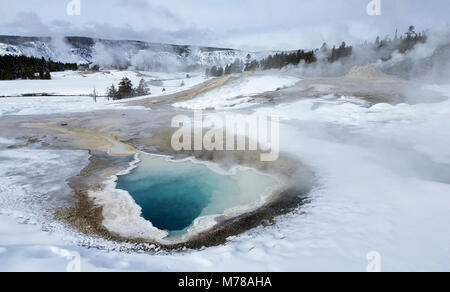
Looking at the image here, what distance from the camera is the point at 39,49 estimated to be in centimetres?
16850

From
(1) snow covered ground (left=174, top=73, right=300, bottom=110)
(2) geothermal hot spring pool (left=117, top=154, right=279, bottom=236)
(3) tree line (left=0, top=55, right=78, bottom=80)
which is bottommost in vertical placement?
(2) geothermal hot spring pool (left=117, top=154, right=279, bottom=236)

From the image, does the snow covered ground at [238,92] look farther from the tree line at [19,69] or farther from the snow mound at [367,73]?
the tree line at [19,69]

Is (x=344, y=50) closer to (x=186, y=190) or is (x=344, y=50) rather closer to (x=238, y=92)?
(x=238, y=92)

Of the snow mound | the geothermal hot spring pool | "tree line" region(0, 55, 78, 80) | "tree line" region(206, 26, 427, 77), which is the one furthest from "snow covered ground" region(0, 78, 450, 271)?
"tree line" region(0, 55, 78, 80)

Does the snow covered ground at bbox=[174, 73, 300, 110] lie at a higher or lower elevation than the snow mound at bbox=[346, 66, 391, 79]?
lower

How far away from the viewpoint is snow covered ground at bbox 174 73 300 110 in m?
23.2

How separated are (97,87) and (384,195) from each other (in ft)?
193

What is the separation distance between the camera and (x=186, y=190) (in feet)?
25.3

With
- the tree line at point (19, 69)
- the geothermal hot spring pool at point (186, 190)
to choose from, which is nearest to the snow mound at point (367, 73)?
the geothermal hot spring pool at point (186, 190)

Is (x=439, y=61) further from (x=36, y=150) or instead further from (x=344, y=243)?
(x=36, y=150)

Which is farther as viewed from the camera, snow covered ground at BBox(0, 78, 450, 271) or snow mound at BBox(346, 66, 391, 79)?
snow mound at BBox(346, 66, 391, 79)

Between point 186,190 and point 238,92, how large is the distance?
19.9 metres

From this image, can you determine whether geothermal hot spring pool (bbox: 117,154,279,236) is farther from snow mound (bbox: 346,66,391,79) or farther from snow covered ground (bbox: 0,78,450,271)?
snow mound (bbox: 346,66,391,79)

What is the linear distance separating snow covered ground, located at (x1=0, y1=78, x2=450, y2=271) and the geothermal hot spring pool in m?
1.40
